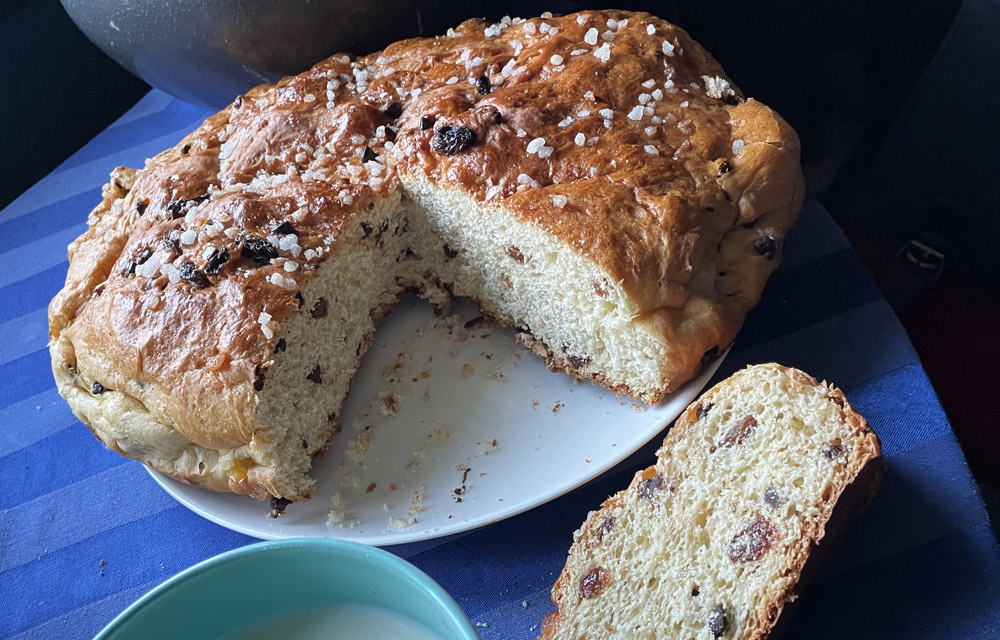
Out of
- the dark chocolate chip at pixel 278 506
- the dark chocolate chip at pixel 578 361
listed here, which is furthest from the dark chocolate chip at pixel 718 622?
the dark chocolate chip at pixel 278 506

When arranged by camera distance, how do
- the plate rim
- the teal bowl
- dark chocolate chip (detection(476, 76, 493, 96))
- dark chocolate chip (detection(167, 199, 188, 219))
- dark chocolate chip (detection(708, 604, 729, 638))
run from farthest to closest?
1. dark chocolate chip (detection(476, 76, 493, 96))
2. dark chocolate chip (detection(167, 199, 188, 219))
3. the plate rim
4. dark chocolate chip (detection(708, 604, 729, 638))
5. the teal bowl

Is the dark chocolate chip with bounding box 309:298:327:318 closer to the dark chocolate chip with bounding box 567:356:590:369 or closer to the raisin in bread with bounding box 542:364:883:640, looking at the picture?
the dark chocolate chip with bounding box 567:356:590:369

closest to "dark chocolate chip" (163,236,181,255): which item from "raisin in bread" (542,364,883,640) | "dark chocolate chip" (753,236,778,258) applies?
"raisin in bread" (542,364,883,640)

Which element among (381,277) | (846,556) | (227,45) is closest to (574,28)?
(381,277)

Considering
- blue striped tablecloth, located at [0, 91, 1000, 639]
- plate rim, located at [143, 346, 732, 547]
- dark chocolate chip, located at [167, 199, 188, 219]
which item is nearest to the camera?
blue striped tablecloth, located at [0, 91, 1000, 639]

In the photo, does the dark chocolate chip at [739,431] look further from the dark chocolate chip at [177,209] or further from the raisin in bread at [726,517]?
the dark chocolate chip at [177,209]

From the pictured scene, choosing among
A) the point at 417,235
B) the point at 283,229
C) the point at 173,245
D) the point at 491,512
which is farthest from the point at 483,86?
the point at 491,512
